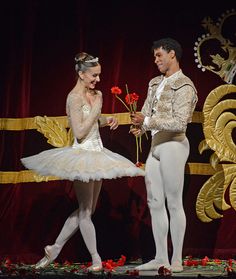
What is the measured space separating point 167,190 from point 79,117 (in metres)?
0.79

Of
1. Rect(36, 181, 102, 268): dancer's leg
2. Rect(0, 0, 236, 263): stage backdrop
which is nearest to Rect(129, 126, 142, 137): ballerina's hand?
Rect(36, 181, 102, 268): dancer's leg

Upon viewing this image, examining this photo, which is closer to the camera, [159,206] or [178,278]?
[178,278]

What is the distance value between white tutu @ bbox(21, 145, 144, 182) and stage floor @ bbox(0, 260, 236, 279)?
25.3 inches

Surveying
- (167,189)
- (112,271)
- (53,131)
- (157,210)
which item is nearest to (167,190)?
(167,189)

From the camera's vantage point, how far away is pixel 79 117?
5145 millimetres

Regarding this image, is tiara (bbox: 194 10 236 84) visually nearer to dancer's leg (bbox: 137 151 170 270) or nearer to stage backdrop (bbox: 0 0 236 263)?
stage backdrop (bbox: 0 0 236 263)

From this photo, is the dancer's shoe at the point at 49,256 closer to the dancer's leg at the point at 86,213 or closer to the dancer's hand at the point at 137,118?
the dancer's leg at the point at 86,213

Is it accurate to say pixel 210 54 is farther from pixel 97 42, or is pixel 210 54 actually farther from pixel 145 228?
pixel 145 228

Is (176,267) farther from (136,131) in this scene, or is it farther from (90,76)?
(90,76)

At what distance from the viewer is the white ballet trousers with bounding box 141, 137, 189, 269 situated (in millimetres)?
5199

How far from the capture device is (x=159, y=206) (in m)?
5.27

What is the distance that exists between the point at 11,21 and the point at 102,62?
0.79 m

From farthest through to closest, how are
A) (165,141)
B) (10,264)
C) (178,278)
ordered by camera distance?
(10,264)
(165,141)
(178,278)

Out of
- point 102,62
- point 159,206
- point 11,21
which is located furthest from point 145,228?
point 11,21
